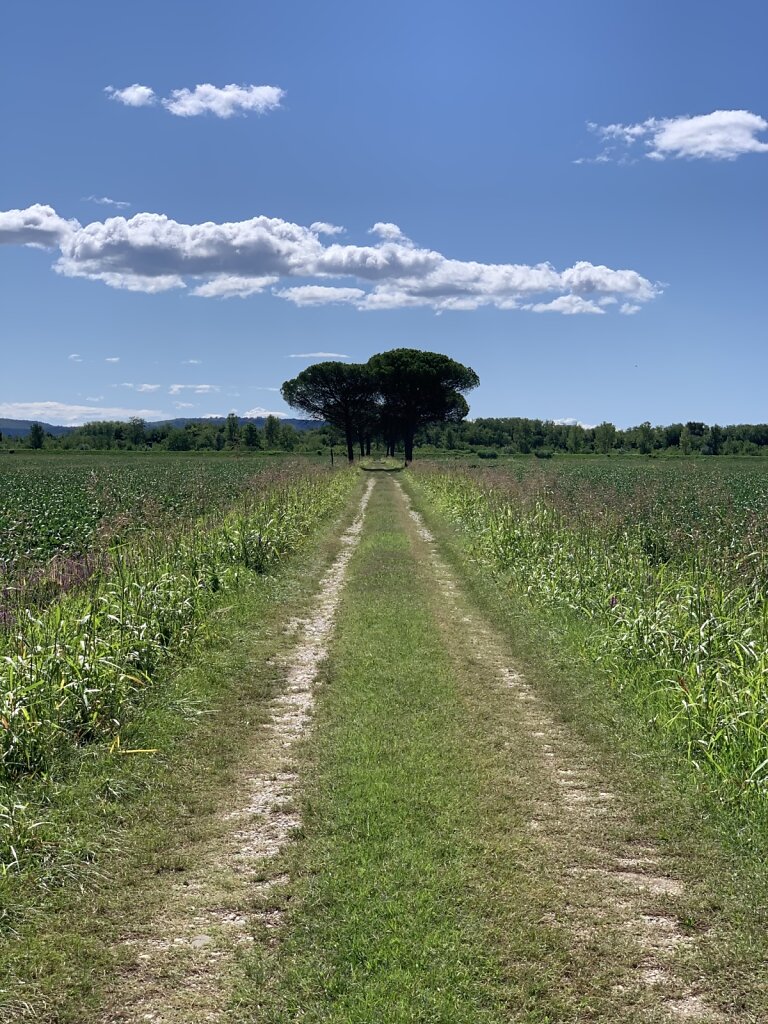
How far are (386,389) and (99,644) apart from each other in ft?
220

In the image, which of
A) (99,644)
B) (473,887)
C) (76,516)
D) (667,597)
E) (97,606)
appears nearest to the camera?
(473,887)

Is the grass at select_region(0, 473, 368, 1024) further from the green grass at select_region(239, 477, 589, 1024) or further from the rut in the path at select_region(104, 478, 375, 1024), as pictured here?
the green grass at select_region(239, 477, 589, 1024)

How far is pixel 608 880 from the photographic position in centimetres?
467

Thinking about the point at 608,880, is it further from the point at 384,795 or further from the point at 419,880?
the point at 384,795

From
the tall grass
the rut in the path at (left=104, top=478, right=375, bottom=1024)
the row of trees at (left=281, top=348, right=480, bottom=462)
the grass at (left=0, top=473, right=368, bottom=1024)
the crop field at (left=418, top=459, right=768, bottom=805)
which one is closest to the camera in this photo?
the rut in the path at (left=104, top=478, right=375, bottom=1024)

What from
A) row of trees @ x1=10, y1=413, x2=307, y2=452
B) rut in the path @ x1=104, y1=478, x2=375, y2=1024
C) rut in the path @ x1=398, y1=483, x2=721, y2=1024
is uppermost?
row of trees @ x1=10, y1=413, x2=307, y2=452

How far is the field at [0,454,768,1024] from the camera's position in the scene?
149 inches

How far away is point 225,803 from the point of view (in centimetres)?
570

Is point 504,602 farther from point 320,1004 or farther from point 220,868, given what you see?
point 320,1004

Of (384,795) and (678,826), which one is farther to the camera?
(384,795)

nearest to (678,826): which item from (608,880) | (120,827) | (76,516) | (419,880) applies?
(608,880)

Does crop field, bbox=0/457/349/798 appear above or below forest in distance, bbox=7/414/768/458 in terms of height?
below

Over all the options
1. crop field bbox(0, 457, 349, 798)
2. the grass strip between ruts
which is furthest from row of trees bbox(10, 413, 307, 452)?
the grass strip between ruts

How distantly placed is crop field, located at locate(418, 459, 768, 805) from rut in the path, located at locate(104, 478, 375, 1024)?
3.31 m
